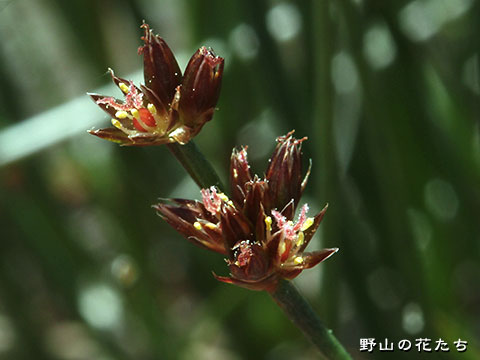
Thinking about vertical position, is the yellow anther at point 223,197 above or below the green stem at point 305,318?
above

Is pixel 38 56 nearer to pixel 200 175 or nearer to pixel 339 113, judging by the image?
pixel 339 113

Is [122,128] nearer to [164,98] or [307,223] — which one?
[164,98]

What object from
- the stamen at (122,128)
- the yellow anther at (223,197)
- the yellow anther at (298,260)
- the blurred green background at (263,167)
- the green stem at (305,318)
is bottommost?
the green stem at (305,318)

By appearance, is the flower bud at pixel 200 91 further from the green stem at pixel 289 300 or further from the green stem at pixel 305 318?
the green stem at pixel 305 318

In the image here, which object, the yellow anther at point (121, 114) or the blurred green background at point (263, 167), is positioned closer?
the yellow anther at point (121, 114)

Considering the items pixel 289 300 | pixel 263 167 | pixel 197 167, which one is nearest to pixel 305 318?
pixel 289 300

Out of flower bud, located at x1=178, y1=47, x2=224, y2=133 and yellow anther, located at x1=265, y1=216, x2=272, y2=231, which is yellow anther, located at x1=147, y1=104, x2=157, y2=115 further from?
yellow anther, located at x1=265, y1=216, x2=272, y2=231

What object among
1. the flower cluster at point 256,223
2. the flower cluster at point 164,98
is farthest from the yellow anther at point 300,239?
the flower cluster at point 164,98

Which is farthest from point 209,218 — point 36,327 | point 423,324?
point 36,327
